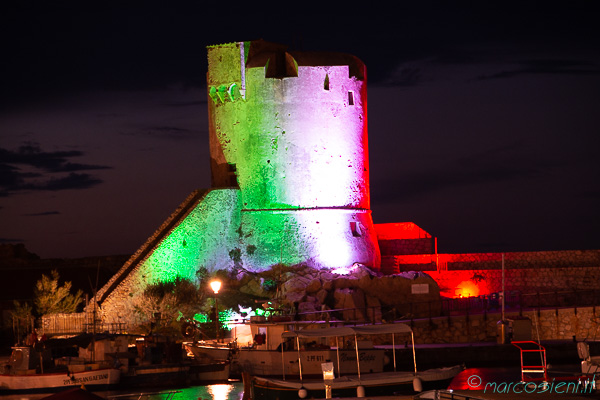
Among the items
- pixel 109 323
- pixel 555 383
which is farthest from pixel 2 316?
pixel 555 383

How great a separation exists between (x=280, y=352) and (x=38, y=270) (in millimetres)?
21250

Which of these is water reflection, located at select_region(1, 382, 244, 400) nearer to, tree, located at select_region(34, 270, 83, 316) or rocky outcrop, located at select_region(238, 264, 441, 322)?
rocky outcrop, located at select_region(238, 264, 441, 322)

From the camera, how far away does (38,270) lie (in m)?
47.8

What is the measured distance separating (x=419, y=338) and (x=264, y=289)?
233 inches

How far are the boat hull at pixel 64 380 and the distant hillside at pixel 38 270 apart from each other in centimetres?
1406

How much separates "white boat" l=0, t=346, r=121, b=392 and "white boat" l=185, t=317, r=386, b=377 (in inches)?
125

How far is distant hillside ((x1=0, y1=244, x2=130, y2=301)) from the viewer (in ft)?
146

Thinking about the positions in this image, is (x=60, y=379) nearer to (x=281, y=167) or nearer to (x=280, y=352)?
(x=280, y=352)

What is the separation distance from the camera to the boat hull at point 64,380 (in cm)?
2902

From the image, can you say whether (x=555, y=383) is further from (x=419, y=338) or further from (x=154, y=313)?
(x=154, y=313)

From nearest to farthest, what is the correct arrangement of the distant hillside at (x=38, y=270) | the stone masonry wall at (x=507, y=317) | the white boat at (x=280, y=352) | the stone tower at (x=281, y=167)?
the white boat at (x=280, y=352)
the stone masonry wall at (x=507, y=317)
the stone tower at (x=281, y=167)
the distant hillside at (x=38, y=270)

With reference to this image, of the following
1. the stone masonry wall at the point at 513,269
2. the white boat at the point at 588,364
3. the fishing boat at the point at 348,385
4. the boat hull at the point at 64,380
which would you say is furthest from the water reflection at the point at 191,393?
the stone masonry wall at the point at 513,269

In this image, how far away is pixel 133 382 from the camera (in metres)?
29.5

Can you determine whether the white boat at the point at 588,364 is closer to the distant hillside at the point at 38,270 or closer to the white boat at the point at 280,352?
the white boat at the point at 280,352
